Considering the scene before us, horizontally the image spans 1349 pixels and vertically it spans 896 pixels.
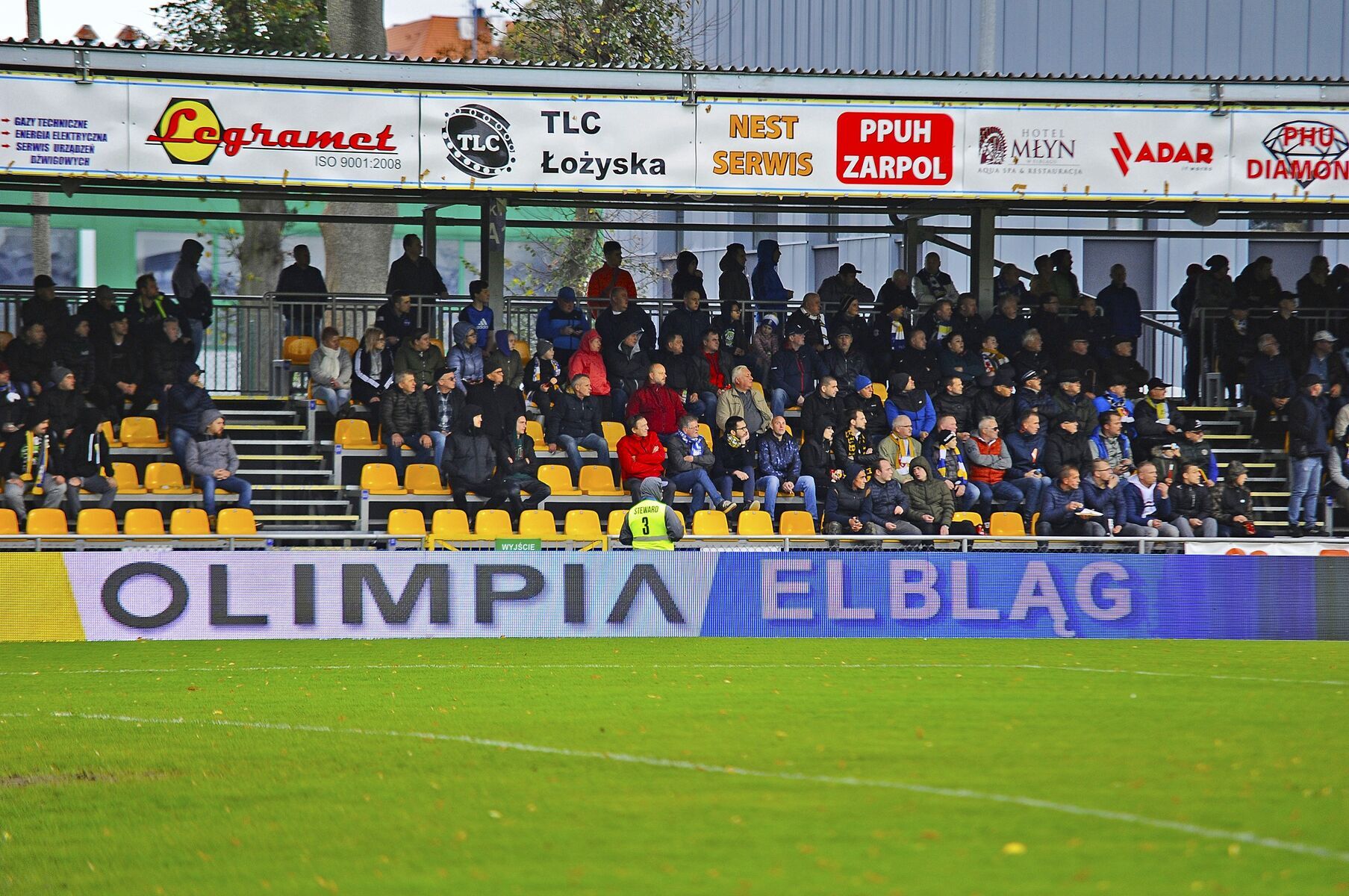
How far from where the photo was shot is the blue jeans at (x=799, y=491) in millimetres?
19297

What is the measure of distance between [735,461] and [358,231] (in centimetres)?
1056

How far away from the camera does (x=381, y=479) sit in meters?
19.5

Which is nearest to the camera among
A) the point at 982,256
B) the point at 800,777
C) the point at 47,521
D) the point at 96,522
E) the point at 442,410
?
the point at 800,777

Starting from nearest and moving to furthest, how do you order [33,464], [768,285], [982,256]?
[33,464]
[982,256]
[768,285]

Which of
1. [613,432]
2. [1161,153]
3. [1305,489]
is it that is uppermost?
[1161,153]

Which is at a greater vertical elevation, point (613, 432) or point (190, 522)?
point (613, 432)

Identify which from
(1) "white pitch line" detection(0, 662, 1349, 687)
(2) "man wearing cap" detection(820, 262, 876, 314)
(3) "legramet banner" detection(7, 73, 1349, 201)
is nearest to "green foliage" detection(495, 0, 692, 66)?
(2) "man wearing cap" detection(820, 262, 876, 314)

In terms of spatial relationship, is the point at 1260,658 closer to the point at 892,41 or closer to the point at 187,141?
the point at 187,141

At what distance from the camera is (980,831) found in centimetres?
730

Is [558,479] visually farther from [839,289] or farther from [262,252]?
[262,252]

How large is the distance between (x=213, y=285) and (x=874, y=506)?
91.3 ft

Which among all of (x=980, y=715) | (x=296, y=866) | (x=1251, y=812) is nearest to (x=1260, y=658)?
(x=980, y=715)

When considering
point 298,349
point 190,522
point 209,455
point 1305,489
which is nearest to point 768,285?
point 298,349

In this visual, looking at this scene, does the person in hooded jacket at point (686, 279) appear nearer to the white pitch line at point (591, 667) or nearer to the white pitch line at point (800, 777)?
the white pitch line at point (591, 667)
